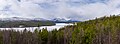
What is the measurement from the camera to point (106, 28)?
2395 cm

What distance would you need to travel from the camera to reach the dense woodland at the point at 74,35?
2283 centimetres

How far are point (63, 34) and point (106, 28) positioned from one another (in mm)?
5416

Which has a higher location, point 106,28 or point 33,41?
point 106,28

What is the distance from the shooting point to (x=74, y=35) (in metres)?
26.0

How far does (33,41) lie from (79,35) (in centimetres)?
573

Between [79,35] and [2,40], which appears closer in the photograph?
[79,35]

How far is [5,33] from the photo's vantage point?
101 ft

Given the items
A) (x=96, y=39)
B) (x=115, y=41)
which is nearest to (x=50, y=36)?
(x=96, y=39)

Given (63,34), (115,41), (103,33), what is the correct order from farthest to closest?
(63,34)
(103,33)
(115,41)

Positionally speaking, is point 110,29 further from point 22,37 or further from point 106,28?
point 22,37

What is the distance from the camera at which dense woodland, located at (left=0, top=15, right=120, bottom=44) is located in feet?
74.9

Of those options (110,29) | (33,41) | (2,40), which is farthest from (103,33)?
(2,40)

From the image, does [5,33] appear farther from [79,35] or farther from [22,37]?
[79,35]

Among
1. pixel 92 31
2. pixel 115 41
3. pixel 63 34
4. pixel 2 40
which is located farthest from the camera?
pixel 2 40
